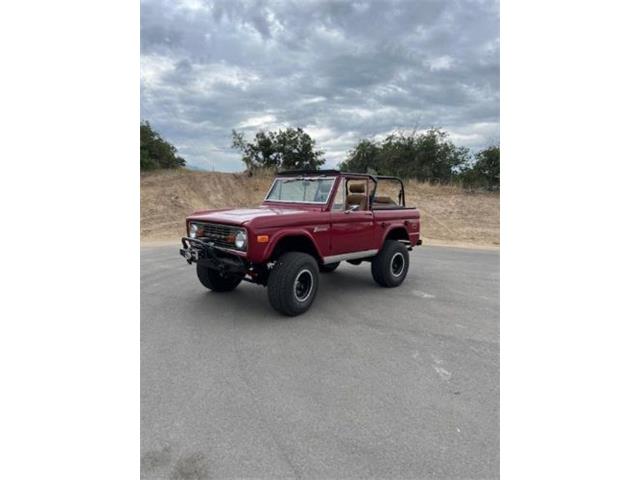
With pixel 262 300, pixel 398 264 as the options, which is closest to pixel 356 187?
pixel 398 264

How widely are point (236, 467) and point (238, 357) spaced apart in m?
1.34

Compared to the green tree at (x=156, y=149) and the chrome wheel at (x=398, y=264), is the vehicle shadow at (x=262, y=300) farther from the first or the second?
the green tree at (x=156, y=149)

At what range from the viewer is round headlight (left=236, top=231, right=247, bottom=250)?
397 cm

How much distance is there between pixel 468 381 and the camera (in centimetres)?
292

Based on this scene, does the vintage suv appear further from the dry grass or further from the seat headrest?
the dry grass

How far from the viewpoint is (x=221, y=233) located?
4.29 m

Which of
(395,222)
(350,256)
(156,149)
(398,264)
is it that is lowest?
(398,264)

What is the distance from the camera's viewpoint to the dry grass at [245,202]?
14.9m

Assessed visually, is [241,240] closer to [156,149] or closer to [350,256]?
[350,256]

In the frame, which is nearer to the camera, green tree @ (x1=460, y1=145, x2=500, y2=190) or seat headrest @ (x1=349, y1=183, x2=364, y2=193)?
seat headrest @ (x1=349, y1=183, x2=364, y2=193)

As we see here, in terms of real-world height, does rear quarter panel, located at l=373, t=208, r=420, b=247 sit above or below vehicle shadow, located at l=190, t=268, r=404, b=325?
above

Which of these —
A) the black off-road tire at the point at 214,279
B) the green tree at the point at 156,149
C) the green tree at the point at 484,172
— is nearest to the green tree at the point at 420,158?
the green tree at the point at 484,172

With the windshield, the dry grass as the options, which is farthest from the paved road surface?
the dry grass

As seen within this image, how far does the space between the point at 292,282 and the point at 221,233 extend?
1036mm
